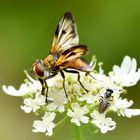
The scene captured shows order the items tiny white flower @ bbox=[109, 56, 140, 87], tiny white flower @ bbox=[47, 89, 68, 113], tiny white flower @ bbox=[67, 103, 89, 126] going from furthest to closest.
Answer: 1. tiny white flower @ bbox=[109, 56, 140, 87]
2. tiny white flower @ bbox=[47, 89, 68, 113]
3. tiny white flower @ bbox=[67, 103, 89, 126]

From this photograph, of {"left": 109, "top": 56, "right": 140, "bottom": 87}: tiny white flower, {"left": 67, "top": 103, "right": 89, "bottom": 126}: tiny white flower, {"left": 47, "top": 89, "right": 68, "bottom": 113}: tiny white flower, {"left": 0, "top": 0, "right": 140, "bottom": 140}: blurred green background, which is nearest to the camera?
{"left": 67, "top": 103, "right": 89, "bottom": 126}: tiny white flower

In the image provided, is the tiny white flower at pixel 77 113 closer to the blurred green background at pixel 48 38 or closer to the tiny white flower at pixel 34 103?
the tiny white flower at pixel 34 103

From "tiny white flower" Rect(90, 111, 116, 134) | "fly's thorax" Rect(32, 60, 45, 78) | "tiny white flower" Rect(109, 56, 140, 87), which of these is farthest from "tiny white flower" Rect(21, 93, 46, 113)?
"tiny white flower" Rect(109, 56, 140, 87)

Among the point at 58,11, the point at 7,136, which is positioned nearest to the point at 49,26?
the point at 58,11

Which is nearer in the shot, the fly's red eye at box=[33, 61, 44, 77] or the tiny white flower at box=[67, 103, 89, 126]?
the tiny white flower at box=[67, 103, 89, 126]

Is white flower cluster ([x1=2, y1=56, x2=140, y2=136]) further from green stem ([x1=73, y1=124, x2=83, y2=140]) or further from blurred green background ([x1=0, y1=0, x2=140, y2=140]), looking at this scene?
blurred green background ([x1=0, y1=0, x2=140, y2=140])

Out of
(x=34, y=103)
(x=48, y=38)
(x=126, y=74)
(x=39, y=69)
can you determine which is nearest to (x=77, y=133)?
(x=34, y=103)

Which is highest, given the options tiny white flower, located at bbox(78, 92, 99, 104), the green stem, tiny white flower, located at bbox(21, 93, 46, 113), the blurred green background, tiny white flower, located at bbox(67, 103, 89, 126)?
the blurred green background
